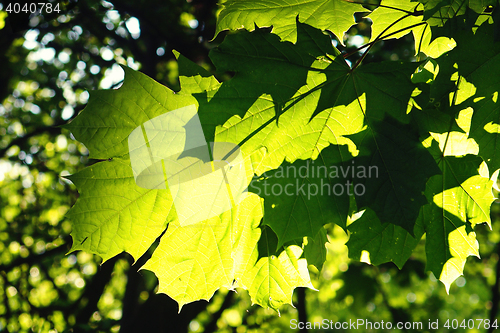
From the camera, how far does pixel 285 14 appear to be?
1.63 metres

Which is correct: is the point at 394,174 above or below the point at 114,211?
above

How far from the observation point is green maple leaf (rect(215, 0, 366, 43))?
5.23ft

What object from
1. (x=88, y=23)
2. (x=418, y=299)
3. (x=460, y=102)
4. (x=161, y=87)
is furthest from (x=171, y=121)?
(x=418, y=299)

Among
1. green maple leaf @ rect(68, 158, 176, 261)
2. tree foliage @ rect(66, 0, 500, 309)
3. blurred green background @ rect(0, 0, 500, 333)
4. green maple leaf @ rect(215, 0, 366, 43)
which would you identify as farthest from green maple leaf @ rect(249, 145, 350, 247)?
blurred green background @ rect(0, 0, 500, 333)

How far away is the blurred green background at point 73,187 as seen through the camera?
15.4 feet

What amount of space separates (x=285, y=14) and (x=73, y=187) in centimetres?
561

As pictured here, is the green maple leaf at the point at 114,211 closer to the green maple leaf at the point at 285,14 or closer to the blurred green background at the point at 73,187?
the green maple leaf at the point at 285,14

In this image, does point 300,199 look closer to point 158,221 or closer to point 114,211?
point 158,221

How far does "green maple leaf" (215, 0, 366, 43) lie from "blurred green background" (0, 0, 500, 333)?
194 cm

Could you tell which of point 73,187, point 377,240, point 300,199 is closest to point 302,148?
point 300,199

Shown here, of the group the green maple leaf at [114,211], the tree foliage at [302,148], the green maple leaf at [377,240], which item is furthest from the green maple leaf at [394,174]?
the green maple leaf at [114,211]

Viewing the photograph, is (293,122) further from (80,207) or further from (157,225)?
(80,207)

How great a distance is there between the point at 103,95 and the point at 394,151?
1110 mm

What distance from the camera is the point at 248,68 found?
122cm
